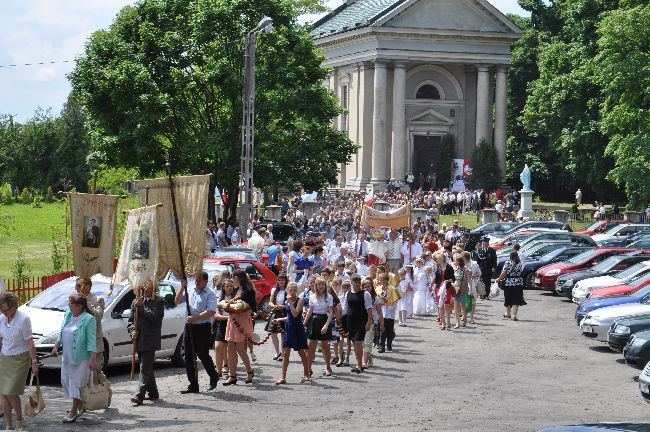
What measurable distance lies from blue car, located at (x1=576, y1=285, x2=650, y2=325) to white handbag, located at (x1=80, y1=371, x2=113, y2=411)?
12929mm

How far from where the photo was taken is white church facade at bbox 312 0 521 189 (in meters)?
76.0

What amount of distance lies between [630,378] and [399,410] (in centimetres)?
554

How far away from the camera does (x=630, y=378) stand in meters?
20.9

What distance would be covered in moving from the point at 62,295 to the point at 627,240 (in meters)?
28.8

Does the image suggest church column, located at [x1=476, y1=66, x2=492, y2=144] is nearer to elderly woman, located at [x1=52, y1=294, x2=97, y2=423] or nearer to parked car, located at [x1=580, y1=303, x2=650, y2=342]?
parked car, located at [x1=580, y1=303, x2=650, y2=342]

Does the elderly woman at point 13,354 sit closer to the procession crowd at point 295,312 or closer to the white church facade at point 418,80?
the procession crowd at point 295,312

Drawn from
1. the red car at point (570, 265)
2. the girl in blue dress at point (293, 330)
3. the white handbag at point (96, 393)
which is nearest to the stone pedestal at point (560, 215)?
the red car at point (570, 265)

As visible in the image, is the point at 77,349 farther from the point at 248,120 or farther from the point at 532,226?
the point at 532,226

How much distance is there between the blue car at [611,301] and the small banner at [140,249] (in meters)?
11.5

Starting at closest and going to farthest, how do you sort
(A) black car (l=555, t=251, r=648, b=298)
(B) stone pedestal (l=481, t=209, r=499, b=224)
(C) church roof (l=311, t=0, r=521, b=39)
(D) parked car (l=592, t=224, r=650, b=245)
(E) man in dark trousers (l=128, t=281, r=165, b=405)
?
(E) man in dark trousers (l=128, t=281, r=165, b=405) → (A) black car (l=555, t=251, r=648, b=298) → (D) parked car (l=592, t=224, r=650, b=245) → (B) stone pedestal (l=481, t=209, r=499, b=224) → (C) church roof (l=311, t=0, r=521, b=39)

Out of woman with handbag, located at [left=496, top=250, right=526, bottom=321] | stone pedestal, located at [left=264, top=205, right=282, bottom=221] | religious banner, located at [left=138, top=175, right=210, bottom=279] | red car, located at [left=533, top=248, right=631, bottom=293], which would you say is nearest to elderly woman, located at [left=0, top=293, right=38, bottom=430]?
religious banner, located at [left=138, top=175, right=210, bottom=279]

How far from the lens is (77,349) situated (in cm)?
1591

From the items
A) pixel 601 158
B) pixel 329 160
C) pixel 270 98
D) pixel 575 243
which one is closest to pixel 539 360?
pixel 575 243

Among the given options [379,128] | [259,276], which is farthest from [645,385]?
[379,128]
